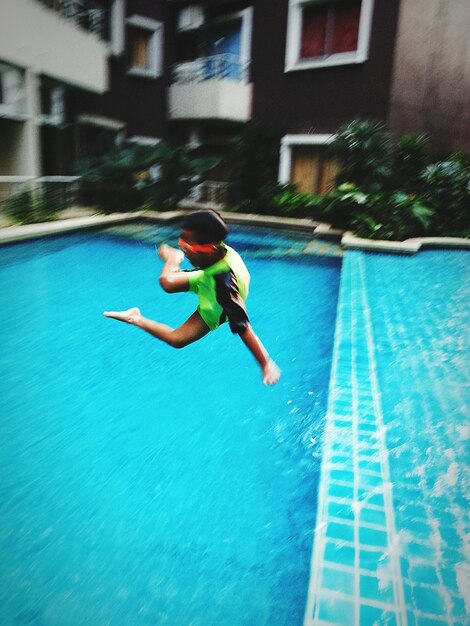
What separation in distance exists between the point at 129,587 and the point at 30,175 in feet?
38.9

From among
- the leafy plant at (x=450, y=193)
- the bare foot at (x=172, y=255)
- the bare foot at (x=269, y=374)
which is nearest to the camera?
the bare foot at (x=172, y=255)

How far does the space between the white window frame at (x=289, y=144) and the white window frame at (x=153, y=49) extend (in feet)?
19.2

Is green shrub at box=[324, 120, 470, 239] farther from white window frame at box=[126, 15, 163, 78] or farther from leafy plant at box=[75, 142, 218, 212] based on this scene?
white window frame at box=[126, 15, 163, 78]

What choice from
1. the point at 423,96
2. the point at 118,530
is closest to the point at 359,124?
the point at 423,96

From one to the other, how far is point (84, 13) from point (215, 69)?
4.62m

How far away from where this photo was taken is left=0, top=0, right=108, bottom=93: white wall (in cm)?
1066

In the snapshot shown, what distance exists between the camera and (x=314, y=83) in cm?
1448

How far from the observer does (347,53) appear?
45.1 ft

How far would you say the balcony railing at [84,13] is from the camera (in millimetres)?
12670

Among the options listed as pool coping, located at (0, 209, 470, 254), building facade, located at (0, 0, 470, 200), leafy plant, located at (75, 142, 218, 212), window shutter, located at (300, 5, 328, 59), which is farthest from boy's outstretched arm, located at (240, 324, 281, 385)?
window shutter, located at (300, 5, 328, 59)

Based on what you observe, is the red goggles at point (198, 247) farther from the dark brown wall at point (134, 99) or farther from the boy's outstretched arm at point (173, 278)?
the dark brown wall at point (134, 99)

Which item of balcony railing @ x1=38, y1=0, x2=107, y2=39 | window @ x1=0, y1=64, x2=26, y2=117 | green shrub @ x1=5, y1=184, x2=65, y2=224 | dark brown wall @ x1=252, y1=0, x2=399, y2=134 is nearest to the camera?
green shrub @ x1=5, y1=184, x2=65, y2=224

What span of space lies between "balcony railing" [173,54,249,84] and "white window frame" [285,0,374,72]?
1.96 metres

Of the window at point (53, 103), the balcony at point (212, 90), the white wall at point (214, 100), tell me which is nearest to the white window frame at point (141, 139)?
the balcony at point (212, 90)
